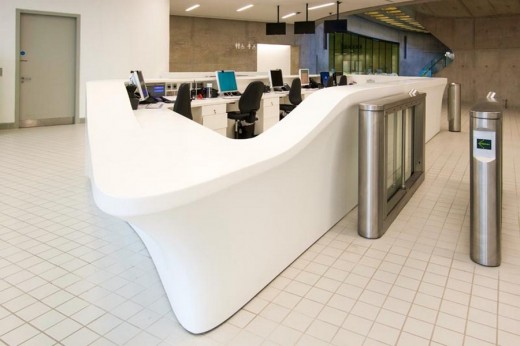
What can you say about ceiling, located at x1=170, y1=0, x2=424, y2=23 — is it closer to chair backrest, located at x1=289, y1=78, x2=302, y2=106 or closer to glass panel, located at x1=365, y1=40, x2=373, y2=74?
chair backrest, located at x1=289, y1=78, x2=302, y2=106

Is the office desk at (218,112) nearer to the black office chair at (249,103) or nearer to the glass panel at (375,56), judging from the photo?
the black office chair at (249,103)

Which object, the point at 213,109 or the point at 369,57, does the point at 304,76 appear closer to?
the point at 213,109

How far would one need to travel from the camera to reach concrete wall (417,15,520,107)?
14039 mm

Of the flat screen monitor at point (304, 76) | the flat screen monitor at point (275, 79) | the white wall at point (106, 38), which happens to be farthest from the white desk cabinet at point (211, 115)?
the flat screen monitor at point (304, 76)

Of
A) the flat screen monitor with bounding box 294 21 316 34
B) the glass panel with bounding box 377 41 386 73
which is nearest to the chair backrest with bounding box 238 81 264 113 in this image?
the flat screen monitor with bounding box 294 21 316 34

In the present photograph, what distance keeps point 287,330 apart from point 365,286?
0.62 m

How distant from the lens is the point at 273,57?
16750 millimetres

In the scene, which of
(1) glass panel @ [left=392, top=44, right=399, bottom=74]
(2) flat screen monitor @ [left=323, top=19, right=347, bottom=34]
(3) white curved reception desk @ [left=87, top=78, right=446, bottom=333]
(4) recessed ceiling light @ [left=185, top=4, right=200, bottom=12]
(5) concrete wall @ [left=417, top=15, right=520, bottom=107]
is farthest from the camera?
(1) glass panel @ [left=392, top=44, right=399, bottom=74]

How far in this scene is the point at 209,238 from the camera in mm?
1763

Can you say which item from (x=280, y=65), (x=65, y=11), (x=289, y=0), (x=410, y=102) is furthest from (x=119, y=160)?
(x=280, y=65)

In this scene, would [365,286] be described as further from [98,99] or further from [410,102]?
[98,99]

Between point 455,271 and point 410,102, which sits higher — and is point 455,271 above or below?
below

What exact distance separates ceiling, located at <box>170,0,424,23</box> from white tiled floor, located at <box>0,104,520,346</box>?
9.49 metres

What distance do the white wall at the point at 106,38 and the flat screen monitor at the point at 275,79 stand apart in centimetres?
289
